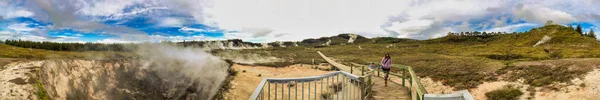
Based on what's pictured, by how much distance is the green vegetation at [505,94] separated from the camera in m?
14.1

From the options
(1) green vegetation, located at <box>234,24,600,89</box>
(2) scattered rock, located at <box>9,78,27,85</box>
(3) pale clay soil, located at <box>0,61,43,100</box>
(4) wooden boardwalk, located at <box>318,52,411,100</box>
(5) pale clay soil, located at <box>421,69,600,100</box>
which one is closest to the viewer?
(3) pale clay soil, located at <box>0,61,43,100</box>

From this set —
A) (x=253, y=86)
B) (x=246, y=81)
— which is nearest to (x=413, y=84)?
(x=253, y=86)

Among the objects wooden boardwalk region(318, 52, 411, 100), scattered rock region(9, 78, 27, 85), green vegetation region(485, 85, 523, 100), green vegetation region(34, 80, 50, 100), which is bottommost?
green vegetation region(485, 85, 523, 100)

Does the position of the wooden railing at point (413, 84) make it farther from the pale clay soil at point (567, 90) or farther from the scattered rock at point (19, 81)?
the scattered rock at point (19, 81)

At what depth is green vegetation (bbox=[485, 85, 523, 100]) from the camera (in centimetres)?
1412

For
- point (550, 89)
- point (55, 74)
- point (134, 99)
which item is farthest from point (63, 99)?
point (550, 89)

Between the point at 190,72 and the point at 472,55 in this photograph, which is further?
the point at 472,55

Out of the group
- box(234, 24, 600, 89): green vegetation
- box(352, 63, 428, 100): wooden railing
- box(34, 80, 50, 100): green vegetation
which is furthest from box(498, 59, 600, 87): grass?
box(34, 80, 50, 100): green vegetation

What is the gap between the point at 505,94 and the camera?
14398 millimetres

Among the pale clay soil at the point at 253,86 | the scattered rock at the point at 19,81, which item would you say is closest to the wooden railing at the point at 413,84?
the pale clay soil at the point at 253,86

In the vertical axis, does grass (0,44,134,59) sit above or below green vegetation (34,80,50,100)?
above

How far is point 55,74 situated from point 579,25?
306 feet

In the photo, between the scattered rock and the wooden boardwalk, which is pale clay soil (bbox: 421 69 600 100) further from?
the scattered rock

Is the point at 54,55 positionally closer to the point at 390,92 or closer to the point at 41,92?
the point at 41,92
